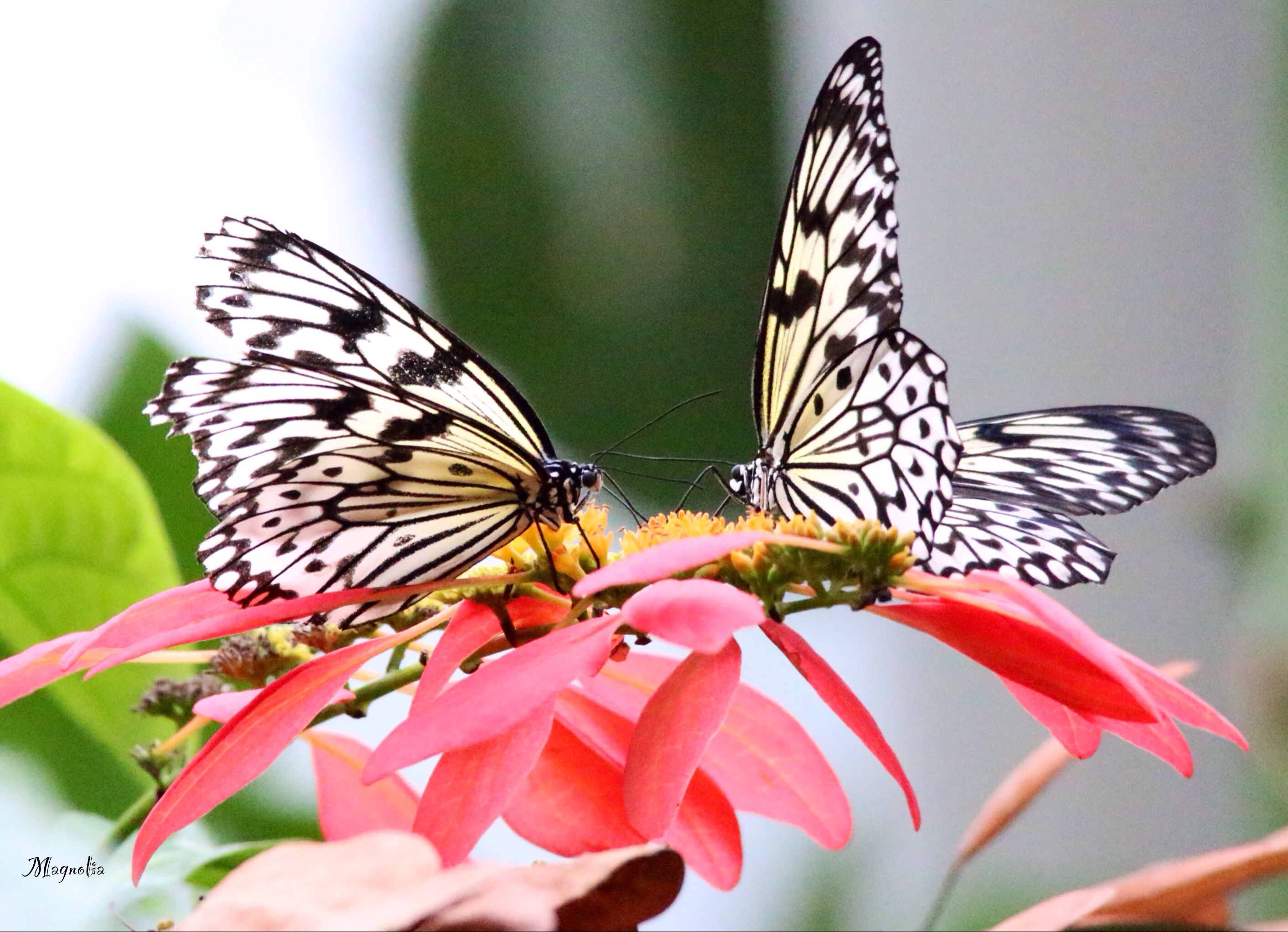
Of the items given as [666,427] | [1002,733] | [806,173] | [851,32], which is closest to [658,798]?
[806,173]

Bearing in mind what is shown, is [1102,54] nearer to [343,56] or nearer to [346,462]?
[343,56]

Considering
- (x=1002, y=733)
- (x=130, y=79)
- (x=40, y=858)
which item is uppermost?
(x=130, y=79)

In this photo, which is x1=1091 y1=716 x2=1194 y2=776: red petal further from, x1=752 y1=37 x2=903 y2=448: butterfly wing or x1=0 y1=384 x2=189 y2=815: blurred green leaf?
x1=0 y1=384 x2=189 y2=815: blurred green leaf

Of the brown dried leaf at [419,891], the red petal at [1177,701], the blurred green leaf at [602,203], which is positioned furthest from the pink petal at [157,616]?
the blurred green leaf at [602,203]

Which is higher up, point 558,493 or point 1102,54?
point 1102,54

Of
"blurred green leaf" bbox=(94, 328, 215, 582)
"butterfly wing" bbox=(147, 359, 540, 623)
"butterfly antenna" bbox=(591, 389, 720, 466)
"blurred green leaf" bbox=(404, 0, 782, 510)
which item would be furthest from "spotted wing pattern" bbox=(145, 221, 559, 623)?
"blurred green leaf" bbox=(404, 0, 782, 510)

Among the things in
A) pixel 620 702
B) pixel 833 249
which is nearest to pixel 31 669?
pixel 620 702

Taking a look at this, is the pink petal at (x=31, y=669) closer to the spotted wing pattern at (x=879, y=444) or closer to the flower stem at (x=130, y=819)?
the flower stem at (x=130, y=819)
